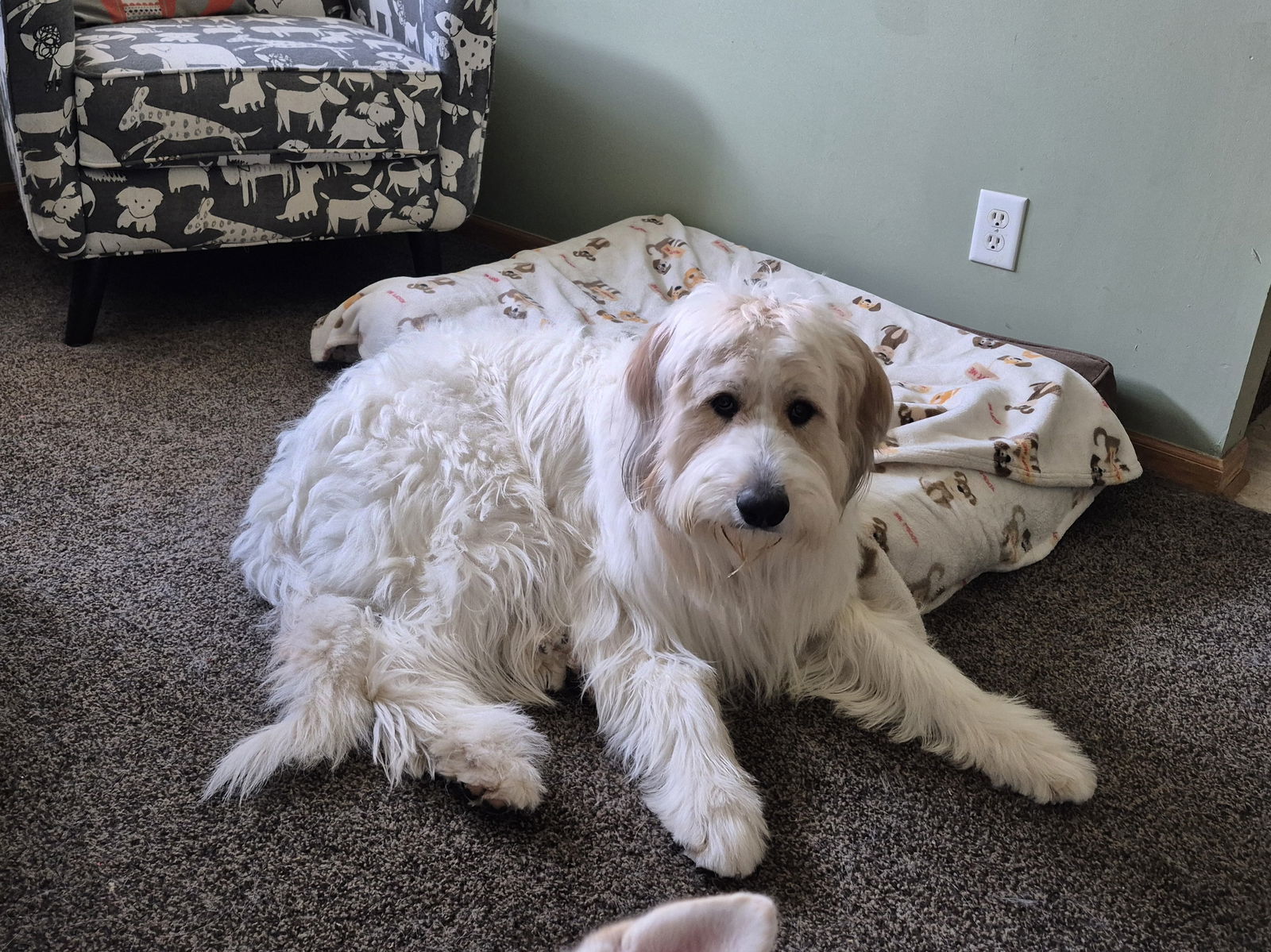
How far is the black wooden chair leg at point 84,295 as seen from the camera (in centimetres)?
240

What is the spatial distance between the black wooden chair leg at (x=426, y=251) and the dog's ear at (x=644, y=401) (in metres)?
1.57

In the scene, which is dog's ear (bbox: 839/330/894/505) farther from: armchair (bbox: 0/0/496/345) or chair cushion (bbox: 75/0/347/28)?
chair cushion (bbox: 75/0/347/28)

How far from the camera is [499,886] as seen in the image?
1.17 m

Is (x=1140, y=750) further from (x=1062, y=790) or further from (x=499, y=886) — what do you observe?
(x=499, y=886)

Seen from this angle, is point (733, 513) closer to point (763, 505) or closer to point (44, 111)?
point (763, 505)

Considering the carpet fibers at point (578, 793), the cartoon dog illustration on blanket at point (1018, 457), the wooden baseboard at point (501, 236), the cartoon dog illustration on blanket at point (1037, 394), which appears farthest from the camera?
the wooden baseboard at point (501, 236)

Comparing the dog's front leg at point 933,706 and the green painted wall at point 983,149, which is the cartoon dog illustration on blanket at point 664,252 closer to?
the green painted wall at point 983,149

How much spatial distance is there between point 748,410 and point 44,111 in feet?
5.90

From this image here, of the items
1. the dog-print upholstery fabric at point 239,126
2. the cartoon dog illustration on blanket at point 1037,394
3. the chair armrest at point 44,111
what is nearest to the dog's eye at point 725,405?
the cartoon dog illustration on blanket at point 1037,394

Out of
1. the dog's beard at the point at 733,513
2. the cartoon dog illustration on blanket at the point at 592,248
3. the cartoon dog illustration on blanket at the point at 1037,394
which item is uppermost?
the dog's beard at the point at 733,513

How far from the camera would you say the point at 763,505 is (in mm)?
1162

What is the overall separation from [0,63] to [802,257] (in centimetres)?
188

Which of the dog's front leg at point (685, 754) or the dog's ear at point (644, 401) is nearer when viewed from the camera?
the dog's front leg at point (685, 754)

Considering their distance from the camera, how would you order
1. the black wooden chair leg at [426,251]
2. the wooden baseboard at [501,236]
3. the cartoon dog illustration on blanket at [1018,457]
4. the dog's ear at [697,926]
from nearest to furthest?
the dog's ear at [697,926] < the cartoon dog illustration on blanket at [1018,457] < the black wooden chair leg at [426,251] < the wooden baseboard at [501,236]
